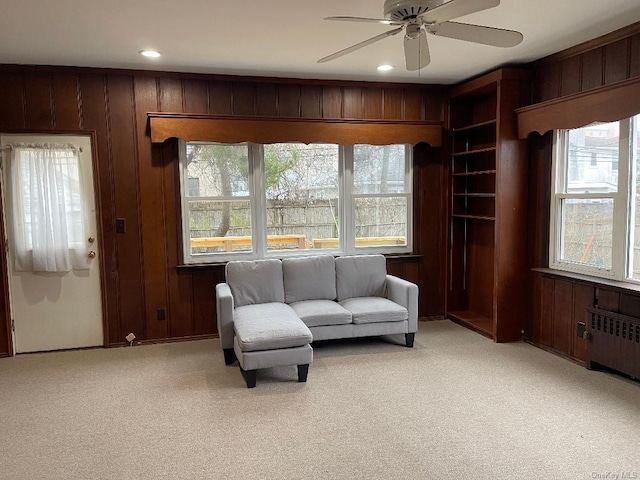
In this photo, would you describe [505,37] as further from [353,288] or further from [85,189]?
[85,189]

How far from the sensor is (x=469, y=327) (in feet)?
16.2

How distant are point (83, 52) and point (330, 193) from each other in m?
2.65

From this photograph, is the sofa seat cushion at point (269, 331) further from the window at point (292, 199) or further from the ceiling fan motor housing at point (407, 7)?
the ceiling fan motor housing at point (407, 7)

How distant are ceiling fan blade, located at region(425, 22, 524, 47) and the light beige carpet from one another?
227cm

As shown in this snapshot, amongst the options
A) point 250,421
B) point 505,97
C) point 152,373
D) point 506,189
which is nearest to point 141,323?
point 152,373

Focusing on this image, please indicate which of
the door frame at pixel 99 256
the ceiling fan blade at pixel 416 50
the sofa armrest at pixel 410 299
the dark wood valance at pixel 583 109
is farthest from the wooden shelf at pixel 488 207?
the door frame at pixel 99 256

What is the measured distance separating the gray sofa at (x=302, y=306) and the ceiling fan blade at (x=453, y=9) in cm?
230

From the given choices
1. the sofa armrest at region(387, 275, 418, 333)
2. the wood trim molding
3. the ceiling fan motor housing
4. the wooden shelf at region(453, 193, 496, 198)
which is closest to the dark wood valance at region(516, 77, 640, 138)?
the wood trim molding

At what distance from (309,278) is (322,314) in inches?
22.1

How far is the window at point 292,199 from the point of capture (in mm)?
4715

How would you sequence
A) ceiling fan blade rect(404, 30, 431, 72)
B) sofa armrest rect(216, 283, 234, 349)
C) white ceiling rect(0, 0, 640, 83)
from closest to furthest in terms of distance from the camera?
ceiling fan blade rect(404, 30, 431, 72) < white ceiling rect(0, 0, 640, 83) < sofa armrest rect(216, 283, 234, 349)

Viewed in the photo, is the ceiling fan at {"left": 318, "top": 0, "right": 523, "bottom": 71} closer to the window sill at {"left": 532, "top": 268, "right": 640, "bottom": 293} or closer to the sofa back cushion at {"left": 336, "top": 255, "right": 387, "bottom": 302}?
the window sill at {"left": 532, "top": 268, "right": 640, "bottom": 293}

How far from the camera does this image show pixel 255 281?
443cm

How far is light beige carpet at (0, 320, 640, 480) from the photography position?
246cm
